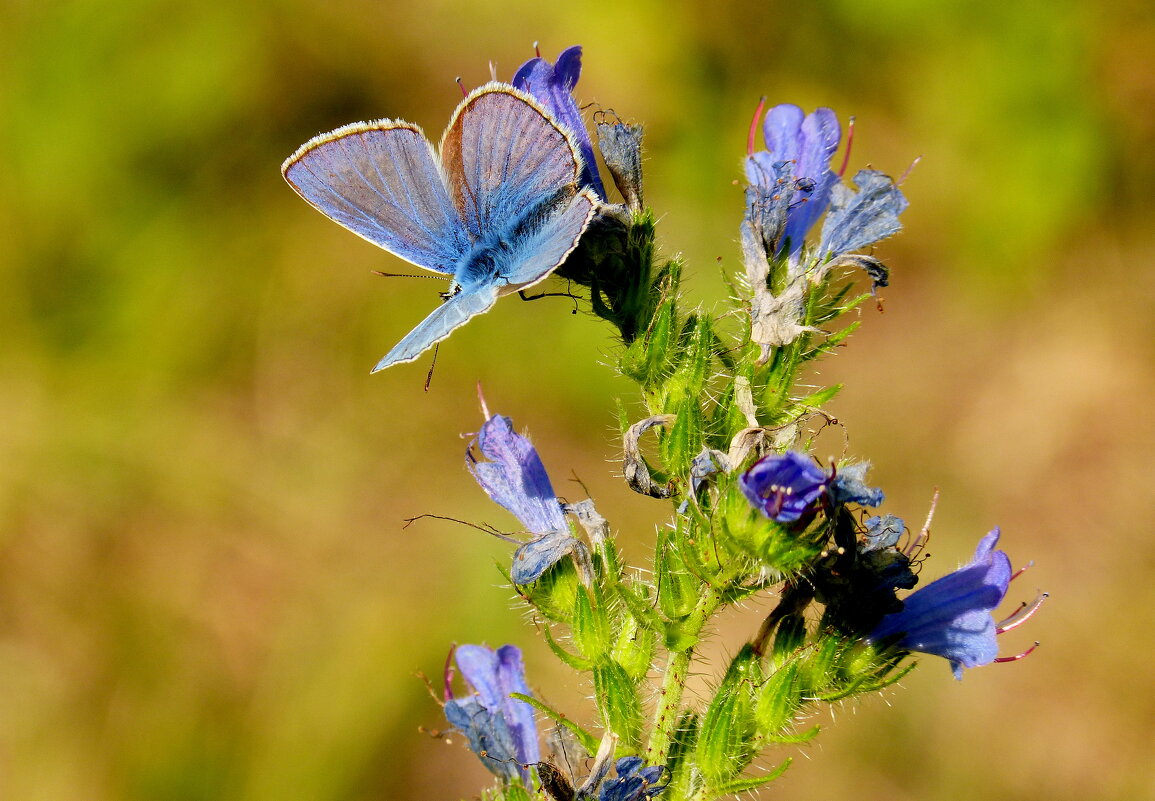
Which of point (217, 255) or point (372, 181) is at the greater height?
point (217, 255)

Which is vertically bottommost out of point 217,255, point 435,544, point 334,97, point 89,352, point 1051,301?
point 435,544

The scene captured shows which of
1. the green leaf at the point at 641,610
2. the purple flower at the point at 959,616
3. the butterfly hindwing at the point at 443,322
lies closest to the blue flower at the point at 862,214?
the purple flower at the point at 959,616

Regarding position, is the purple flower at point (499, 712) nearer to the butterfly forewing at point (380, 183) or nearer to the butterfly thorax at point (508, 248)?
the butterfly thorax at point (508, 248)

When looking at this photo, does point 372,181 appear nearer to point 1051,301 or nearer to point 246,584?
point 246,584

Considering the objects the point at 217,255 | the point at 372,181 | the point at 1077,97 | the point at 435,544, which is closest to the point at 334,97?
the point at 217,255

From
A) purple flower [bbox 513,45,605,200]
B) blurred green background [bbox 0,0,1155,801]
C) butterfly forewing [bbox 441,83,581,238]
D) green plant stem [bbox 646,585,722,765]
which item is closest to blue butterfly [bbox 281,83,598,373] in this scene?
butterfly forewing [bbox 441,83,581,238]

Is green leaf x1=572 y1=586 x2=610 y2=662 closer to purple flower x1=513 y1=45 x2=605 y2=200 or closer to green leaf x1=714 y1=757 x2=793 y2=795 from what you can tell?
green leaf x1=714 y1=757 x2=793 y2=795
